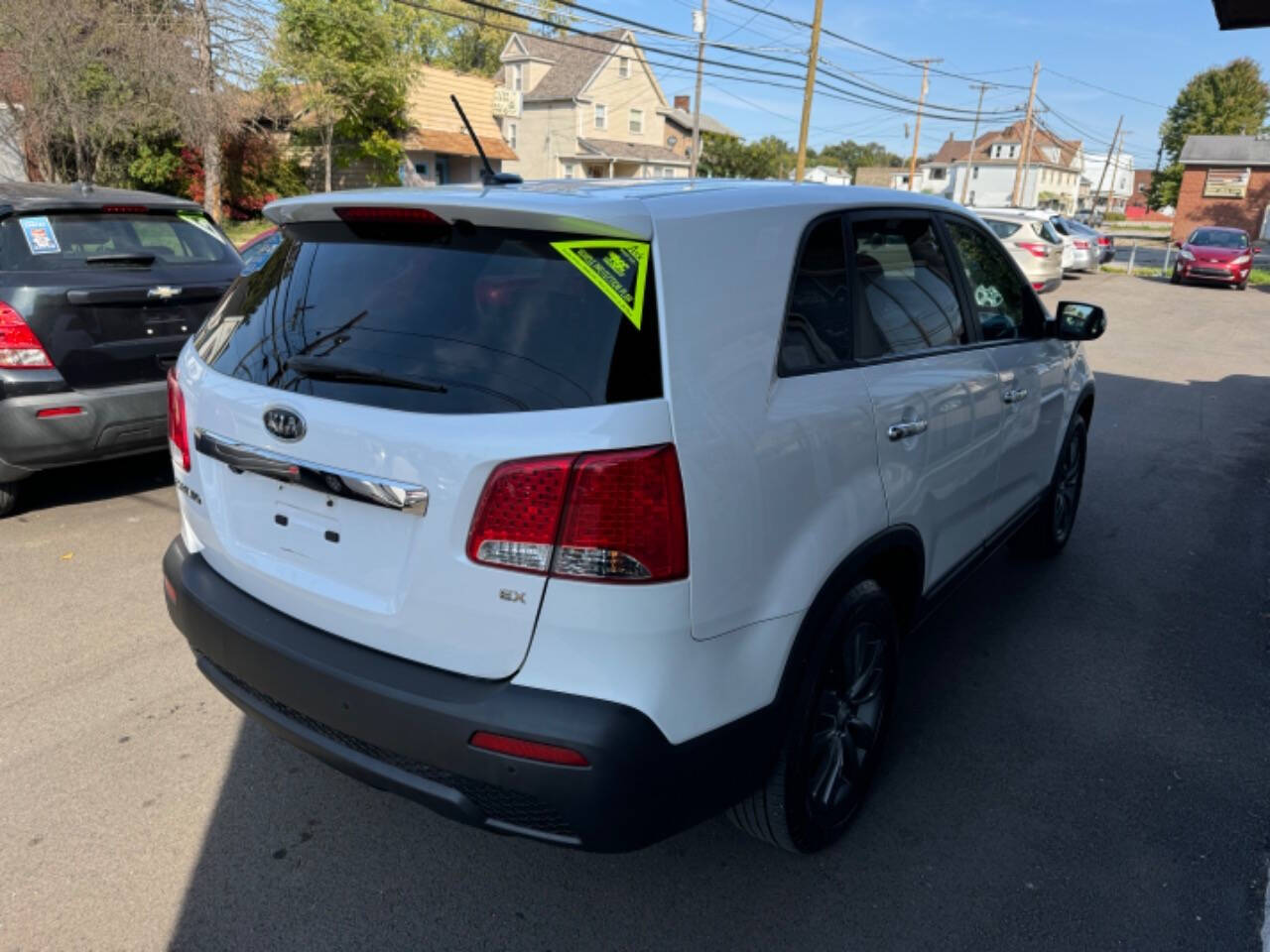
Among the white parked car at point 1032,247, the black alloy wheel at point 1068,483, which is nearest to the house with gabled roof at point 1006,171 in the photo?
the white parked car at point 1032,247

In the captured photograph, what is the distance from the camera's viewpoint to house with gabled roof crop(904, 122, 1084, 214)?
81.9m

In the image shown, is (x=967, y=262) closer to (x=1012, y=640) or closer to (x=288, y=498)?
(x=1012, y=640)

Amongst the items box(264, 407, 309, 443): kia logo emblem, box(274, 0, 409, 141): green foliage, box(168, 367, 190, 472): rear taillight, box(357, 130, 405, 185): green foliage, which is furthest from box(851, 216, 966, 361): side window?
box(357, 130, 405, 185): green foliage

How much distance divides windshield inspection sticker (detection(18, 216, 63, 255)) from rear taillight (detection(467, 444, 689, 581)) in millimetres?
4337

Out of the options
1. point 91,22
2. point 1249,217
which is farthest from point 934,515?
point 1249,217

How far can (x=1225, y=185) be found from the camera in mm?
50688

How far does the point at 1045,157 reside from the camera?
85.3 meters

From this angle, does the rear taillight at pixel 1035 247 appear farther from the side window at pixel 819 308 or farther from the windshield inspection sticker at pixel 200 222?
the side window at pixel 819 308

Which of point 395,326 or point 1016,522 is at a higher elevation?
point 395,326

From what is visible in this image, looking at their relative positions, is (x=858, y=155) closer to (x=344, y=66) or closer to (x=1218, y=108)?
(x=1218, y=108)

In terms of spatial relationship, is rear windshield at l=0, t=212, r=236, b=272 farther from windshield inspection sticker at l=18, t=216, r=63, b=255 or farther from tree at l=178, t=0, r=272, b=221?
tree at l=178, t=0, r=272, b=221

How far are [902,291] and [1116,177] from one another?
136 m

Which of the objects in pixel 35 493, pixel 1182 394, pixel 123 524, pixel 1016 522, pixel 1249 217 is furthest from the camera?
pixel 1249 217

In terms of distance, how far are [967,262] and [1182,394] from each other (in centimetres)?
806
